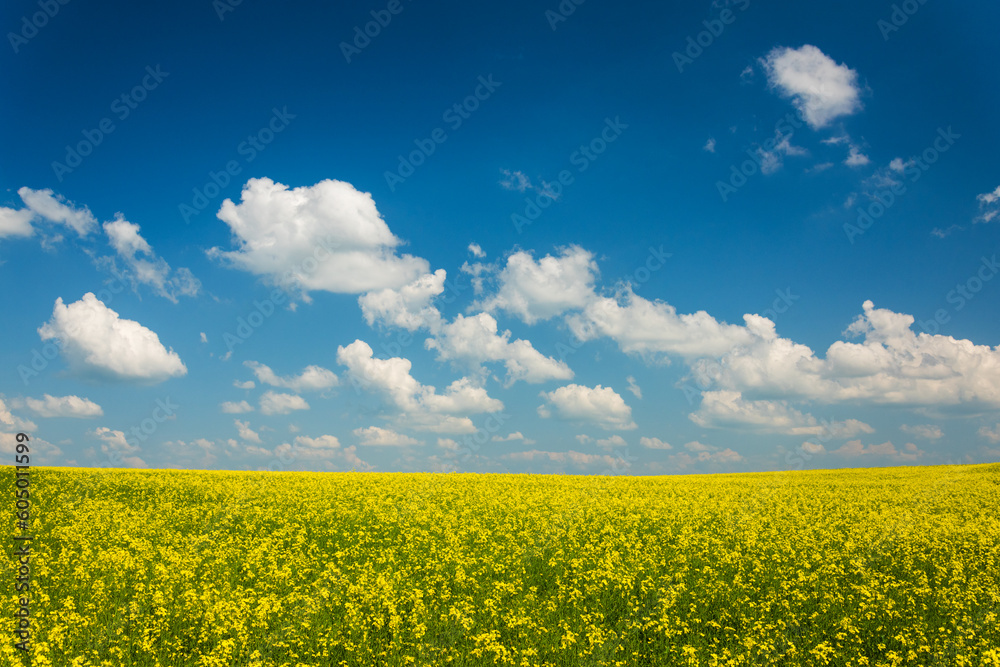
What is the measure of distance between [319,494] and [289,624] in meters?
13.7

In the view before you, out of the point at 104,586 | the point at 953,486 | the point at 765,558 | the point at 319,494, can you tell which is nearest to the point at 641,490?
the point at 765,558

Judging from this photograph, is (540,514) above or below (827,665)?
above

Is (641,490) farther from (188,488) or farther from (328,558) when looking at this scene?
(188,488)

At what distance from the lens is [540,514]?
1955 centimetres

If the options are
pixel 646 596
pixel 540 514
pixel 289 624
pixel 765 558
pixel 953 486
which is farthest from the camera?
pixel 953 486

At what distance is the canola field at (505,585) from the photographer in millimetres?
10352

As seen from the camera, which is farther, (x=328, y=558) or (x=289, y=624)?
(x=328, y=558)

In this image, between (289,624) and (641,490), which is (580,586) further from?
(641,490)

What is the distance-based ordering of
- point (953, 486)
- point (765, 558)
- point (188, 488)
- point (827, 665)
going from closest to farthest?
point (827, 665) → point (765, 558) → point (188, 488) → point (953, 486)

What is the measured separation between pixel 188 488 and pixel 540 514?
1864 cm

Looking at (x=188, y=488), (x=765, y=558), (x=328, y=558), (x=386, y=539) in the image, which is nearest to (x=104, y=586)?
(x=328, y=558)

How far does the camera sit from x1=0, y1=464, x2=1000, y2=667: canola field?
34.0ft

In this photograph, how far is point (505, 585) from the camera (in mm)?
12312

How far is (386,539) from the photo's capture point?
1658 cm
